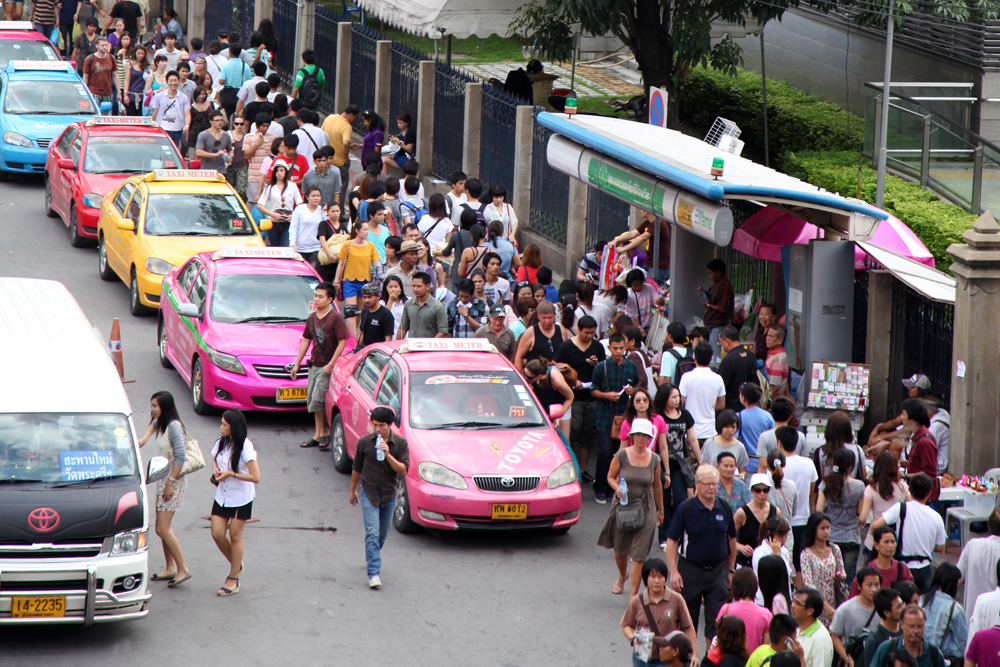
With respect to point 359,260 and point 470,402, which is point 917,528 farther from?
point 359,260

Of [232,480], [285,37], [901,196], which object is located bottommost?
[232,480]

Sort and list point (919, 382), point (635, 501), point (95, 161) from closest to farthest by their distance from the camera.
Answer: point (635, 501) → point (919, 382) → point (95, 161)

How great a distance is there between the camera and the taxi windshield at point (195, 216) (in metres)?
18.1

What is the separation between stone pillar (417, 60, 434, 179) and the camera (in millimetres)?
23938

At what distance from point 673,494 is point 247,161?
1145 cm

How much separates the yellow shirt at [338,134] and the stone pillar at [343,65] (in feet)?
19.2

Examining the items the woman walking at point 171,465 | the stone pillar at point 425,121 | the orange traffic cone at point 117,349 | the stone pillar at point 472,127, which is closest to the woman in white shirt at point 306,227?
the orange traffic cone at point 117,349

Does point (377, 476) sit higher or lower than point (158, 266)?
lower

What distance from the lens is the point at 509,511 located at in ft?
38.5

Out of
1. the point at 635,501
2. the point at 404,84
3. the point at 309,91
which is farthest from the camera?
the point at 404,84

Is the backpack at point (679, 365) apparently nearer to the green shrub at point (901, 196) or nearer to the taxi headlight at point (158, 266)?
the green shrub at point (901, 196)

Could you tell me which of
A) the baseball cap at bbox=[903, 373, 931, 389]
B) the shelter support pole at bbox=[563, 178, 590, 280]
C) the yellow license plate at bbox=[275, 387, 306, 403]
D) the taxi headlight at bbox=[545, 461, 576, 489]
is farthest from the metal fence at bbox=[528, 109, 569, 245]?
the taxi headlight at bbox=[545, 461, 576, 489]

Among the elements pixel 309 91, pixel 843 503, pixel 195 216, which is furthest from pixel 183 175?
pixel 843 503

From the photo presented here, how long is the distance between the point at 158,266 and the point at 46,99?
8421mm
